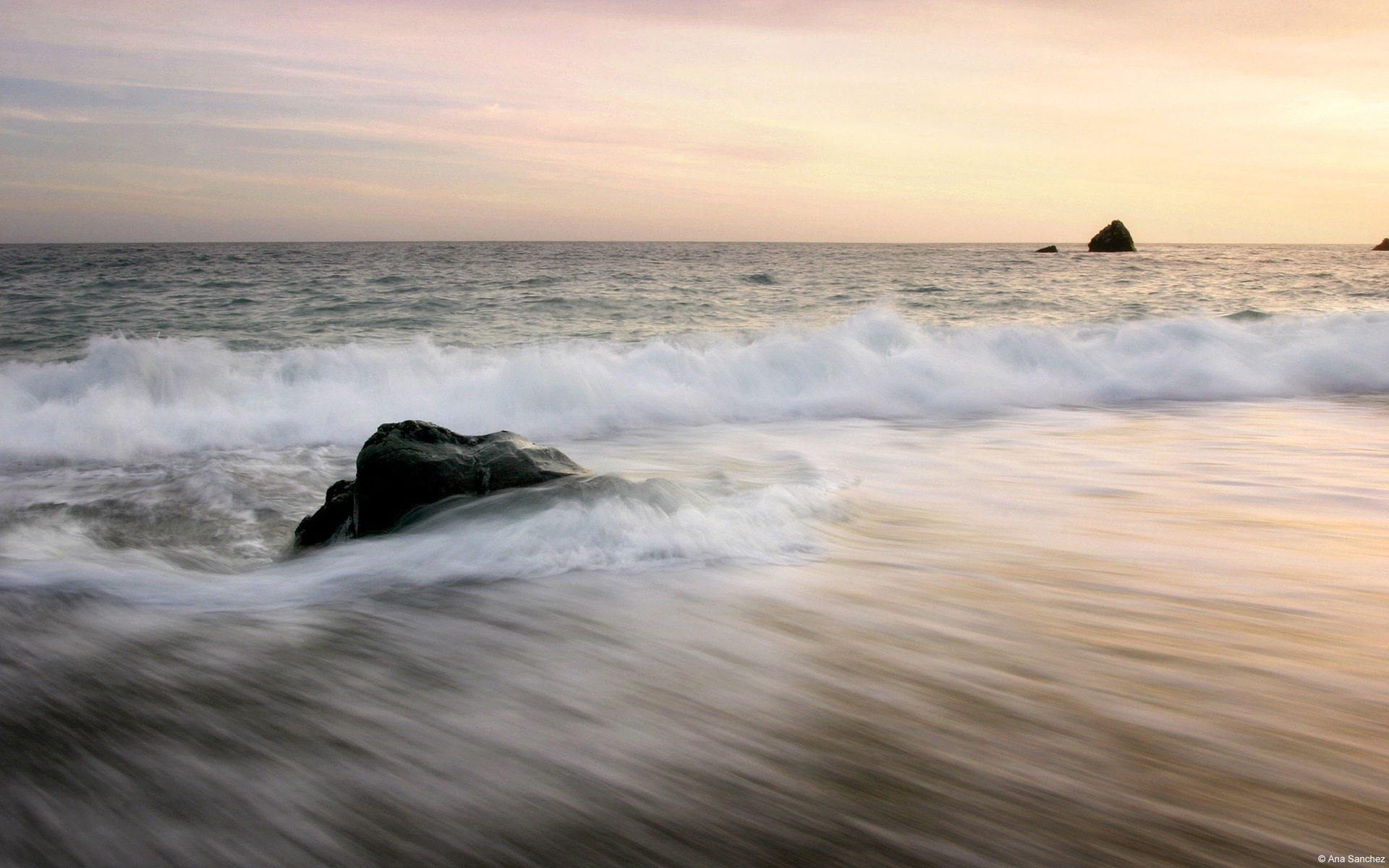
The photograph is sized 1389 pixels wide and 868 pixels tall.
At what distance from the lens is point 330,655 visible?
270 cm

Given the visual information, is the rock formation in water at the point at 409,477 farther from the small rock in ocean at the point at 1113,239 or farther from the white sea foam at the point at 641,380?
the small rock in ocean at the point at 1113,239

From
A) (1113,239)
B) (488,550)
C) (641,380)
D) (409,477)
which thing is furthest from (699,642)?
(1113,239)

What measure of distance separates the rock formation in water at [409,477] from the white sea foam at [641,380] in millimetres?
2768

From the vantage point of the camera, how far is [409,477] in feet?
13.2

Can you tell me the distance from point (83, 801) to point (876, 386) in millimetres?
7569

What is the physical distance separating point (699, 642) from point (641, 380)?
5779 millimetres

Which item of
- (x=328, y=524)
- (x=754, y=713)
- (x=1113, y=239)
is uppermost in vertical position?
(x=1113, y=239)

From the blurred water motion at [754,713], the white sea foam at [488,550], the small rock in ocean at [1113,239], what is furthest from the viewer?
the small rock in ocean at [1113,239]

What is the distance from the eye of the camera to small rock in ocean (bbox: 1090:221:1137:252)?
6888 centimetres

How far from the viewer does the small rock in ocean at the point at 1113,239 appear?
6888 cm

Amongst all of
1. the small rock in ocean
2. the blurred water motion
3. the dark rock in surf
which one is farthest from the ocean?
the small rock in ocean

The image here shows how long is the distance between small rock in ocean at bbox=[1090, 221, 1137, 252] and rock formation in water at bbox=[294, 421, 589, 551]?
76052 mm

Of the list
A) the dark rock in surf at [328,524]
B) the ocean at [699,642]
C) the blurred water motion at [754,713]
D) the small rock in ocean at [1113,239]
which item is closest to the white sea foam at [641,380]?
the ocean at [699,642]

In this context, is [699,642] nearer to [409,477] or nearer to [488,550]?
[488,550]
